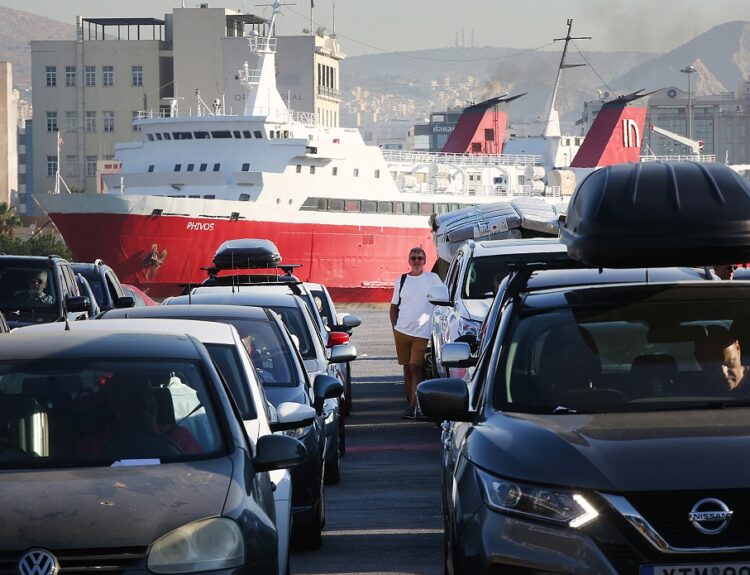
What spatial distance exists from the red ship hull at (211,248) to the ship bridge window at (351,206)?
29.1 inches

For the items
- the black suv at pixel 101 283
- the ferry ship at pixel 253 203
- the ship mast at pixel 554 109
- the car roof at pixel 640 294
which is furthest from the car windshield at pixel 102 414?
the ship mast at pixel 554 109

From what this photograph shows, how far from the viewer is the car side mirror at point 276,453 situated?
20.3 feet

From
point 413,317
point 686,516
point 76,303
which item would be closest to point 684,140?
point 413,317

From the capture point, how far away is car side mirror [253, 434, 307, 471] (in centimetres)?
618

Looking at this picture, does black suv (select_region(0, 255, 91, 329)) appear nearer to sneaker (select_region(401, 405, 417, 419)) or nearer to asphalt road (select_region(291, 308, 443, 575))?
asphalt road (select_region(291, 308, 443, 575))

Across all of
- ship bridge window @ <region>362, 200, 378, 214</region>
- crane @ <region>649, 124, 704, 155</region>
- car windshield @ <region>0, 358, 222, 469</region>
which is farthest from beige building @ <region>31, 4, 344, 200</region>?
car windshield @ <region>0, 358, 222, 469</region>

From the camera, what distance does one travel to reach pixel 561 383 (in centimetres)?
666

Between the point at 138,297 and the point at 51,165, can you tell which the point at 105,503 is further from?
the point at 51,165

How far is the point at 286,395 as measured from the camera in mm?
9727

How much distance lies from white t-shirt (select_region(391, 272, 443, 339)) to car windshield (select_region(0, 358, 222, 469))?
34.0 ft

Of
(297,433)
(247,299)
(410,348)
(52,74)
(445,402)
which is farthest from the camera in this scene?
(52,74)

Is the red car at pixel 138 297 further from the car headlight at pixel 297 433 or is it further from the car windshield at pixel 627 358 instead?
the car windshield at pixel 627 358

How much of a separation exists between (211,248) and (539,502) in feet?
188

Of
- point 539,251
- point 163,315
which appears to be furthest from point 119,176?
point 163,315
